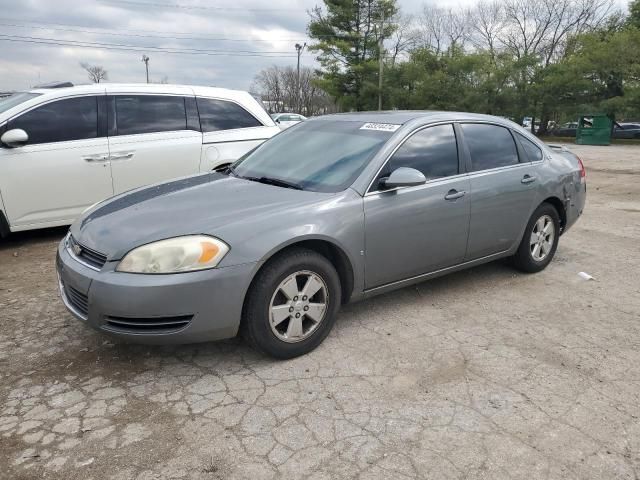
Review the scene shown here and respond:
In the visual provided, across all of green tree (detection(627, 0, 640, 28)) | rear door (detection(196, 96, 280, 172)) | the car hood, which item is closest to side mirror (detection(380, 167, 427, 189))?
the car hood

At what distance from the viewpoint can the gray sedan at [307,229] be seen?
280cm

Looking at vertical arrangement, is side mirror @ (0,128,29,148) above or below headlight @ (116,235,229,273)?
above

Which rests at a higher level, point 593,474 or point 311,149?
point 311,149

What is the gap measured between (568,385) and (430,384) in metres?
0.78

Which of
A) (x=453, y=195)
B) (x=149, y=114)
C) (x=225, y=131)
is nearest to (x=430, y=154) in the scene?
(x=453, y=195)

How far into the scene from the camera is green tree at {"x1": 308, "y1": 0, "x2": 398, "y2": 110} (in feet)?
120

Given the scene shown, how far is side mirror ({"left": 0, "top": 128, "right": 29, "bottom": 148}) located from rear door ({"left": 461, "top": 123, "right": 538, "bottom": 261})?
4243 millimetres

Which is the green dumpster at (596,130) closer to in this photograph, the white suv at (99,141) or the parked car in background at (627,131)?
the parked car in background at (627,131)

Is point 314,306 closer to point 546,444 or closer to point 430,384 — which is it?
point 430,384

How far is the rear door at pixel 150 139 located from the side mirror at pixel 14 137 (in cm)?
86

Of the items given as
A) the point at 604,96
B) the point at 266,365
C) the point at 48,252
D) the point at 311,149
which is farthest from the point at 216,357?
the point at 604,96

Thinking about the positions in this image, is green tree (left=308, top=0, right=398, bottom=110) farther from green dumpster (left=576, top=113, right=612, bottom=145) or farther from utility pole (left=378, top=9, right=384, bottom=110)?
green dumpster (left=576, top=113, right=612, bottom=145)

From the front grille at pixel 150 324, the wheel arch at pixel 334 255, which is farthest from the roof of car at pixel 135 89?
the wheel arch at pixel 334 255

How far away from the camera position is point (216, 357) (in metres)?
3.20
